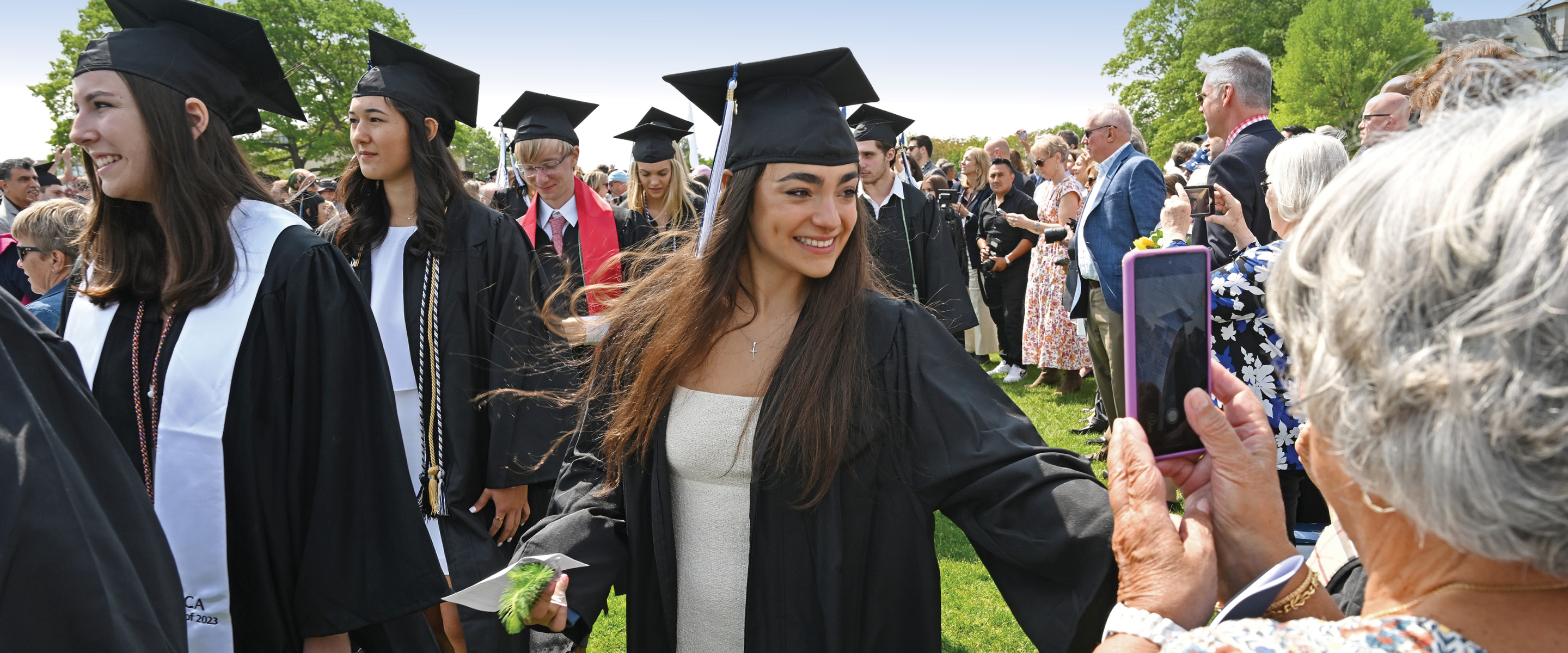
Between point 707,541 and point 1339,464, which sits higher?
point 1339,464

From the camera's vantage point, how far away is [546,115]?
219 inches

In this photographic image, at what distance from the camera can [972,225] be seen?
990 centimetres

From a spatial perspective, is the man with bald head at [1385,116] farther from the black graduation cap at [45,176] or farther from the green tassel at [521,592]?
the black graduation cap at [45,176]

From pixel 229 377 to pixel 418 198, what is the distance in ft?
4.60

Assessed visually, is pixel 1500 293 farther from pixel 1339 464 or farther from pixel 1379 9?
pixel 1379 9

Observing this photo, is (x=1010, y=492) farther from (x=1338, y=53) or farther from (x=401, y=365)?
(x=1338, y=53)

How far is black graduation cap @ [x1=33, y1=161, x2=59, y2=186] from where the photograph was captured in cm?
971

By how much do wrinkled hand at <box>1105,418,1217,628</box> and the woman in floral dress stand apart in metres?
6.20

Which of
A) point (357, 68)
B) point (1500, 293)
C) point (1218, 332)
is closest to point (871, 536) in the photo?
point (1500, 293)

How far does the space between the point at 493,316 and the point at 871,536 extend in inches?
77.6

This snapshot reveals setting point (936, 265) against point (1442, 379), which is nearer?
point (1442, 379)

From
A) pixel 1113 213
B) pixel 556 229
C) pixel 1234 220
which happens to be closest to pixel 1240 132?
pixel 1113 213

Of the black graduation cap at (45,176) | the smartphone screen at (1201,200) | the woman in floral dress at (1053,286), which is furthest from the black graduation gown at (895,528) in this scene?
the black graduation cap at (45,176)

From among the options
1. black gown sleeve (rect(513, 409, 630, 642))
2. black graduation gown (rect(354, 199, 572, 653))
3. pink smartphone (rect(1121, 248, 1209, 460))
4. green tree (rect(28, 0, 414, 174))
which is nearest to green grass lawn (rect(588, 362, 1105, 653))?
black graduation gown (rect(354, 199, 572, 653))
